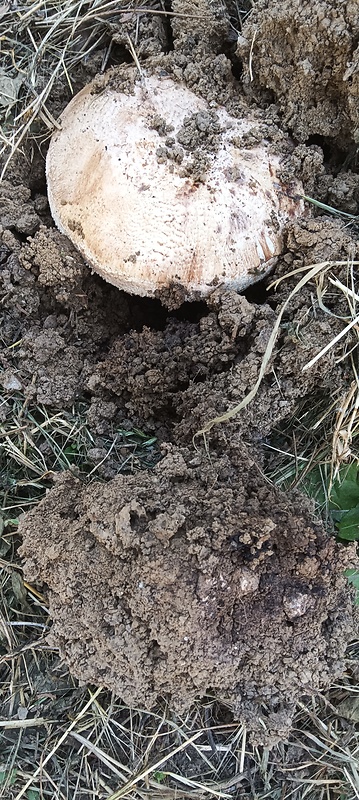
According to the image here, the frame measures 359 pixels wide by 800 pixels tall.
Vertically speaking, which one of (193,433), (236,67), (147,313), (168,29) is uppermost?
(168,29)

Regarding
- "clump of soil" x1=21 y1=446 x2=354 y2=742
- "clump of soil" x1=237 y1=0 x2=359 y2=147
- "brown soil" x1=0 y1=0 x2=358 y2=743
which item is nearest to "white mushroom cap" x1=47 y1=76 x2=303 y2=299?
"brown soil" x1=0 y1=0 x2=358 y2=743

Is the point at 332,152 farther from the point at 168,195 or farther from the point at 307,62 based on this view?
the point at 168,195

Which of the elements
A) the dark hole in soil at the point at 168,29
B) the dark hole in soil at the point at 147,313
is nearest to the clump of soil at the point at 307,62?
the dark hole in soil at the point at 168,29

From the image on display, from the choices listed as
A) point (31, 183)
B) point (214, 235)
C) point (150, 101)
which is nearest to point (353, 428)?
point (214, 235)

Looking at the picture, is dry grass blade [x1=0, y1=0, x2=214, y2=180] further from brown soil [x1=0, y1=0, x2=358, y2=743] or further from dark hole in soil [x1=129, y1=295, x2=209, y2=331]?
dark hole in soil [x1=129, y1=295, x2=209, y2=331]

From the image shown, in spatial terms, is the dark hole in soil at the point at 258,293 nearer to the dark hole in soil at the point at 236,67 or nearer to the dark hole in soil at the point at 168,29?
the dark hole in soil at the point at 236,67

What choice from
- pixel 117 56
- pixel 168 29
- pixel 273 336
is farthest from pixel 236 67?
pixel 273 336

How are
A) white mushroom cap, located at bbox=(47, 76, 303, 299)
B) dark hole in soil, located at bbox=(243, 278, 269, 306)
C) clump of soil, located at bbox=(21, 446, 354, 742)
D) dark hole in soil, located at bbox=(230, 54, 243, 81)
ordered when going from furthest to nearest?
dark hole in soil, located at bbox=(230, 54, 243, 81)
dark hole in soil, located at bbox=(243, 278, 269, 306)
white mushroom cap, located at bbox=(47, 76, 303, 299)
clump of soil, located at bbox=(21, 446, 354, 742)
